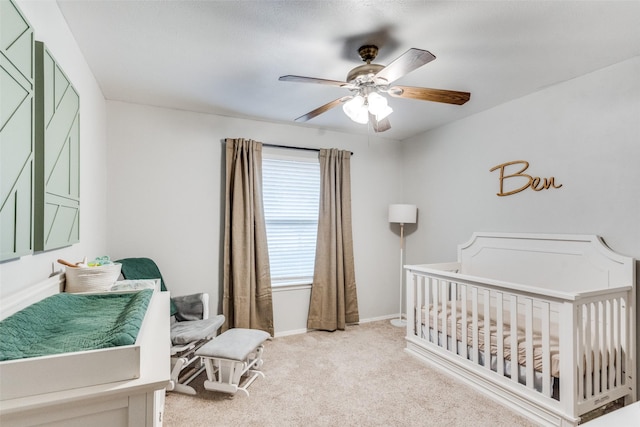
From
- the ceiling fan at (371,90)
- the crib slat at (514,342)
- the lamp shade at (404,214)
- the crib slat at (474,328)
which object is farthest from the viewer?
the lamp shade at (404,214)

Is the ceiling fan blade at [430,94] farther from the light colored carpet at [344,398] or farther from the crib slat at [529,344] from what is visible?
the light colored carpet at [344,398]

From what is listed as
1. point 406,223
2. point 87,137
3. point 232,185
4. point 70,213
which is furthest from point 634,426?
point 406,223

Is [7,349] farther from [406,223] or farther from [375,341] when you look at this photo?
[406,223]

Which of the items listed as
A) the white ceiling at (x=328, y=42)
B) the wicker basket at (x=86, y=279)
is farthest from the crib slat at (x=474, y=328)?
the wicker basket at (x=86, y=279)

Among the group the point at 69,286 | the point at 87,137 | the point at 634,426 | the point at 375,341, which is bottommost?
the point at 375,341

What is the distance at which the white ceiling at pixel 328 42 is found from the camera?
164 cm

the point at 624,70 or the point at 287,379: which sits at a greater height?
the point at 624,70

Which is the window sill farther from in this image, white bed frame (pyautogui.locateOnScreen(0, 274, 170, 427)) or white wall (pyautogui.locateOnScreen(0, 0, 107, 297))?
white bed frame (pyautogui.locateOnScreen(0, 274, 170, 427))

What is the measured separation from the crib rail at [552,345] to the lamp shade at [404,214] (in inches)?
49.7

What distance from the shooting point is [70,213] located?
1.70 metres

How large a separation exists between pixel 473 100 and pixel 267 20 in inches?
79.0

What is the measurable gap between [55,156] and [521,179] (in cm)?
327

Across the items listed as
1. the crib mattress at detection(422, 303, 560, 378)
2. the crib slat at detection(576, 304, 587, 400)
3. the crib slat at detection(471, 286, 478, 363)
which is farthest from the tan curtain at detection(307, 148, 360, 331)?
the crib slat at detection(576, 304, 587, 400)

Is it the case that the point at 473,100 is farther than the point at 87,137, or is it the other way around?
the point at 473,100
